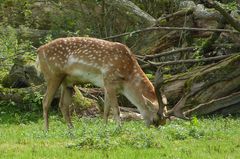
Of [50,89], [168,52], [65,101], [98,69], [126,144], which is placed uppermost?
[126,144]

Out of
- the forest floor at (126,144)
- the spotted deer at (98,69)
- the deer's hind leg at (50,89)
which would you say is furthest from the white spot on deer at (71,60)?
the forest floor at (126,144)

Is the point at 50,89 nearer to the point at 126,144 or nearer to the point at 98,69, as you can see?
the point at 98,69

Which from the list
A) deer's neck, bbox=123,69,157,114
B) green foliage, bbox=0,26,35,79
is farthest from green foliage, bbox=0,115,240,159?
green foliage, bbox=0,26,35,79

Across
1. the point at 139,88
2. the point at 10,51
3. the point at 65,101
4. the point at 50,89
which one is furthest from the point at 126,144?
the point at 10,51

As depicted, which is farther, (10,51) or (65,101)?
(10,51)

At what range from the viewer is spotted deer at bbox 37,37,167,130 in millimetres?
11781

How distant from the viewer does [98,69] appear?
1189 cm

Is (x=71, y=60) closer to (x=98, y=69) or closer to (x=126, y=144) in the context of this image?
(x=98, y=69)

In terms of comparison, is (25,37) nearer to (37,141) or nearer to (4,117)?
(4,117)

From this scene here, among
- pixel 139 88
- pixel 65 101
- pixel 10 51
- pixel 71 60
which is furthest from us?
pixel 10 51

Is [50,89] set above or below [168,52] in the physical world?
above

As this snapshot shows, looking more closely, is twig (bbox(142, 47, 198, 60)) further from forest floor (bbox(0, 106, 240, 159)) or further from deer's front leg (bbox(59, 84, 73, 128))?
forest floor (bbox(0, 106, 240, 159))

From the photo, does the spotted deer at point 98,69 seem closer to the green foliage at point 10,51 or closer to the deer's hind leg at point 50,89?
the deer's hind leg at point 50,89

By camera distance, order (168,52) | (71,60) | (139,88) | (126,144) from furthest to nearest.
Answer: (168,52)
(71,60)
(139,88)
(126,144)
